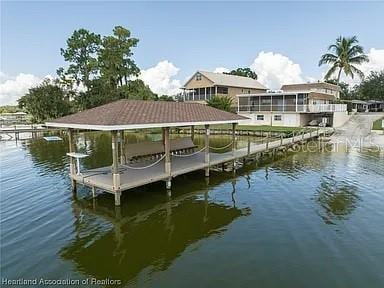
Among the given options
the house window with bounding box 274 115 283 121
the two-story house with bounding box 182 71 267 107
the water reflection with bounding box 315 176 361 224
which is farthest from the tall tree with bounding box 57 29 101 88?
the water reflection with bounding box 315 176 361 224

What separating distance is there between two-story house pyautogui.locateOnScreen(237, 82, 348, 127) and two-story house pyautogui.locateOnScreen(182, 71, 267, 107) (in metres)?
4.93

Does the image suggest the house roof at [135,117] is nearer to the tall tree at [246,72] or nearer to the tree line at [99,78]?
the tree line at [99,78]

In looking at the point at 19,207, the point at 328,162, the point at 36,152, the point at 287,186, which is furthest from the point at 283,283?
the point at 36,152

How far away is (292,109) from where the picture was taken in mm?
40562

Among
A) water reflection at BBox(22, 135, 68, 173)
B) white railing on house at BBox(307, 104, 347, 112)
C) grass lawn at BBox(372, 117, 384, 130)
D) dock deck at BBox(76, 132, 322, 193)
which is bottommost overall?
water reflection at BBox(22, 135, 68, 173)

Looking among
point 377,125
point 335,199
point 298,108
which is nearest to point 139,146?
point 335,199

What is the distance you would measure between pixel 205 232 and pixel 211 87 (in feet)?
135

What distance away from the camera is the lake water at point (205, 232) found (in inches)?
292

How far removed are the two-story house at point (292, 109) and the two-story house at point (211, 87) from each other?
4928 mm

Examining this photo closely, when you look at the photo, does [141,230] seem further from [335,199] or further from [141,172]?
[335,199]

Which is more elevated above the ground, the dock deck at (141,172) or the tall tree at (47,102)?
the tall tree at (47,102)

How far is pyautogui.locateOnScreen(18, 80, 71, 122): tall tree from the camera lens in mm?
52625

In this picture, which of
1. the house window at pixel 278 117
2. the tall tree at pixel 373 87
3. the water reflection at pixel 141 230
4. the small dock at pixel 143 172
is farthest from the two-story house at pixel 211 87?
the water reflection at pixel 141 230

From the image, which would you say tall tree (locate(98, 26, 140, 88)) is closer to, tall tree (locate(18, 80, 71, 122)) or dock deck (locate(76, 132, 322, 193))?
tall tree (locate(18, 80, 71, 122))
